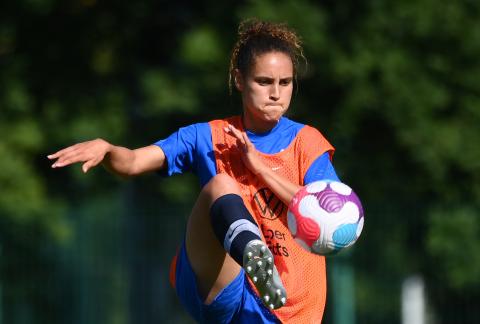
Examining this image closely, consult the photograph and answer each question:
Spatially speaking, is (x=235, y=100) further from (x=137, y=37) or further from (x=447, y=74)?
(x=447, y=74)

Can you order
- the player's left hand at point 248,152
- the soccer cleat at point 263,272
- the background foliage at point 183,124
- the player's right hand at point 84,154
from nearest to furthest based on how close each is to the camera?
the soccer cleat at point 263,272
the player's right hand at point 84,154
the player's left hand at point 248,152
the background foliage at point 183,124

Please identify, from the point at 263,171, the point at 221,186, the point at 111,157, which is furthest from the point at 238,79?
the point at 111,157

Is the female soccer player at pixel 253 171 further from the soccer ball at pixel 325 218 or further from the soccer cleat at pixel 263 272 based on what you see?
the soccer cleat at pixel 263 272

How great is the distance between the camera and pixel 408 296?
11.6m

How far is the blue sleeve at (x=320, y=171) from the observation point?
538 centimetres

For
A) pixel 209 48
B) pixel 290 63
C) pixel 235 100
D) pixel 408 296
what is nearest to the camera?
pixel 290 63

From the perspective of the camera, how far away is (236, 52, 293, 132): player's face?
5.36m

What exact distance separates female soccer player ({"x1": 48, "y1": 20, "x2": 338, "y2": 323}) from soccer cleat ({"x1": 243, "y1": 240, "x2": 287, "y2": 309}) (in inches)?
17.4

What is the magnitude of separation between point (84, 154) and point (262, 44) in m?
1.14

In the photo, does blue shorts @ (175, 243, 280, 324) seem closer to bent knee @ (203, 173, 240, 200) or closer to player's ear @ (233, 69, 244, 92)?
bent knee @ (203, 173, 240, 200)

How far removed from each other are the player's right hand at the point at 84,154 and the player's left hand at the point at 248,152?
66 centimetres

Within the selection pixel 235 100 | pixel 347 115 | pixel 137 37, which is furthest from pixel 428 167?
pixel 137 37

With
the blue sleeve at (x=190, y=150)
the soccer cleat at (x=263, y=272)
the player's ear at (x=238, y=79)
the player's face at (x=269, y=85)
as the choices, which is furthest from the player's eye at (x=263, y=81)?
the soccer cleat at (x=263, y=272)

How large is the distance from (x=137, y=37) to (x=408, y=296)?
5.04m
